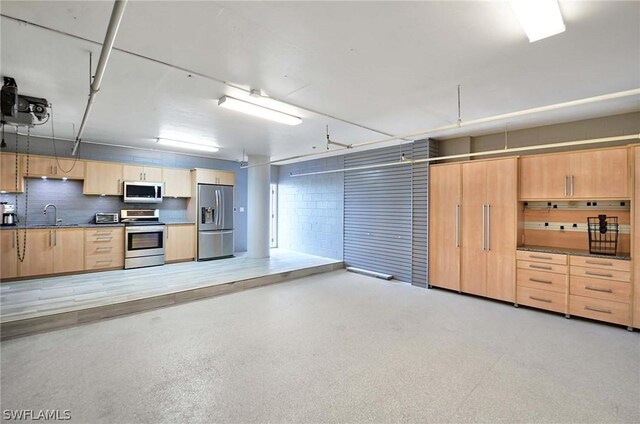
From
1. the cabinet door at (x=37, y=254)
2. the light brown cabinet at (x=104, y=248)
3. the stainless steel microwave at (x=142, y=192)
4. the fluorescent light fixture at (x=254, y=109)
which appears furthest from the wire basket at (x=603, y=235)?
the cabinet door at (x=37, y=254)

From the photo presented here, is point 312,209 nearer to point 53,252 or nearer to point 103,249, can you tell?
point 103,249

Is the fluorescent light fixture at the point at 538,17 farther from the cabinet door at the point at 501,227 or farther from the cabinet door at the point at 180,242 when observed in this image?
the cabinet door at the point at 180,242

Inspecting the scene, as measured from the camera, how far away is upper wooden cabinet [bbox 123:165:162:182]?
6.56 metres

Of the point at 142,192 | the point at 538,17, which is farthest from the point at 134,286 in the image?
the point at 538,17

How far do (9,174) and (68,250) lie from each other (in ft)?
5.63

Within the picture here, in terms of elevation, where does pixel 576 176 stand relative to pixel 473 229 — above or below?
above

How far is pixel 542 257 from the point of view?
4398 mm

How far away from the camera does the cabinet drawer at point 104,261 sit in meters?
5.82

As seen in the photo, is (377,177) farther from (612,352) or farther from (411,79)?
(612,352)

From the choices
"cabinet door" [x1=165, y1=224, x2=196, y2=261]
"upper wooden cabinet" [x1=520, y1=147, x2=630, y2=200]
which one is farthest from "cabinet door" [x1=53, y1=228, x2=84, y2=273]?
"upper wooden cabinet" [x1=520, y1=147, x2=630, y2=200]

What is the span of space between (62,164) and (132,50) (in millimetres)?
4812

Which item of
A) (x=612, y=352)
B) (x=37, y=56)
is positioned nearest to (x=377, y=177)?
(x=612, y=352)

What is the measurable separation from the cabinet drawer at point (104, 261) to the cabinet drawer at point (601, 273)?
26.5 feet

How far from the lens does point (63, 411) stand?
219 cm
